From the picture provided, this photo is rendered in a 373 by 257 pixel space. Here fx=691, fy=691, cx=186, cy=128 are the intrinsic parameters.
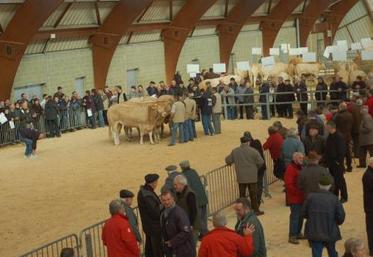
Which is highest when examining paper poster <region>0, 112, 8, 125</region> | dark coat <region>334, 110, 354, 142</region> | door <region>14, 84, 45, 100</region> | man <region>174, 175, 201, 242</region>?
door <region>14, 84, 45, 100</region>

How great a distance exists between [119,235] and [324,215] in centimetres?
262

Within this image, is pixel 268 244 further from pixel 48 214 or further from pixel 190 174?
pixel 48 214

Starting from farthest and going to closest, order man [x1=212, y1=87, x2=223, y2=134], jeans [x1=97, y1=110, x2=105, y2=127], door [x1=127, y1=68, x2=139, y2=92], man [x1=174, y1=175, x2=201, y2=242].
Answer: door [x1=127, y1=68, x2=139, y2=92] → jeans [x1=97, y1=110, x2=105, y2=127] → man [x1=212, y1=87, x2=223, y2=134] → man [x1=174, y1=175, x2=201, y2=242]

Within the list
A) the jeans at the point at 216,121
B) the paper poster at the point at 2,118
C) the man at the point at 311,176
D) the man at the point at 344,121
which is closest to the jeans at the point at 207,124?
the jeans at the point at 216,121

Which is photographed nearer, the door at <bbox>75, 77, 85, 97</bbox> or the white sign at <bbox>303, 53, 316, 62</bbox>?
the door at <bbox>75, 77, 85, 97</bbox>

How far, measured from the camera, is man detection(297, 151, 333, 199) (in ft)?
33.6

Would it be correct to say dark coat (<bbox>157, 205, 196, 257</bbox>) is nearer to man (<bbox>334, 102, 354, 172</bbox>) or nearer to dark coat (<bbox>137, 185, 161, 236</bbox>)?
dark coat (<bbox>137, 185, 161, 236</bbox>)

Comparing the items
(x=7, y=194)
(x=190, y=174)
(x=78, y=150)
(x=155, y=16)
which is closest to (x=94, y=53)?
(x=155, y=16)

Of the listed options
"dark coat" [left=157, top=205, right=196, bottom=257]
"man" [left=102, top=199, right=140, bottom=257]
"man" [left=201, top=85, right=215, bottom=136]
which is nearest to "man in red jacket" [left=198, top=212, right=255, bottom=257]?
"dark coat" [left=157, top=205, right=196, bottom=257]

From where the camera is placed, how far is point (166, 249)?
352 inches

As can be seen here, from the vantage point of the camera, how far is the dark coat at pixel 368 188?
380 inches

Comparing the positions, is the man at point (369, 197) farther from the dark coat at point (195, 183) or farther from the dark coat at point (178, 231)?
the dark coat at point (178, 231)

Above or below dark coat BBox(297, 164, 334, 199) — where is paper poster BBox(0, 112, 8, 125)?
above

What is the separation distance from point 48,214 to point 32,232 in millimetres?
1272
